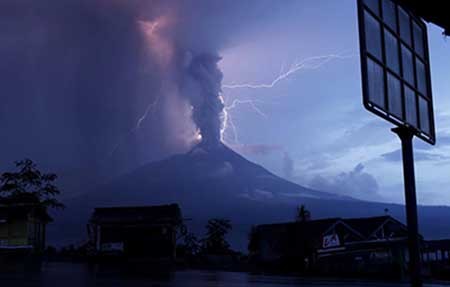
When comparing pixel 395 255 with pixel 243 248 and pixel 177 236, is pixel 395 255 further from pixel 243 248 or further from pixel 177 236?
pixel 243 248

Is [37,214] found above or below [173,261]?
above

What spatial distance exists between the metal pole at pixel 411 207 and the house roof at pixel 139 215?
38273 mm

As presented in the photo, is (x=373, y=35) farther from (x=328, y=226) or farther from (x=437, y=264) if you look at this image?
(x=328, y=226)

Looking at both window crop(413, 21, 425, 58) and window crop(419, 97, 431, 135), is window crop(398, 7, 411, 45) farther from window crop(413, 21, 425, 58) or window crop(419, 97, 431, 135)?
window crop(419, 97, 431, 135)

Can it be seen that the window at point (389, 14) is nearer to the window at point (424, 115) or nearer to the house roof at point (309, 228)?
the window at point (424, 115)

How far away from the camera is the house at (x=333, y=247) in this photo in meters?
41.6

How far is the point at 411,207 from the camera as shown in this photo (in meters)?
9.27

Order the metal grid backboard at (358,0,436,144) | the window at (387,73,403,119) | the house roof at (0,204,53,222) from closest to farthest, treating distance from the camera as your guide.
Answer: the metal grid backboard at (358,0,436,144) → the window at (387,73,403,119) → the house roof at (0,204,53,222)

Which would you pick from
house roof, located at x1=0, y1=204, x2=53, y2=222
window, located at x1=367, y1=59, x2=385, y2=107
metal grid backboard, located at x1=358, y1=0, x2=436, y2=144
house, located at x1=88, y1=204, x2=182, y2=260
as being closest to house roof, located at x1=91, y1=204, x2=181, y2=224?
house, located at x1=88, y1=204, x2=182, y2=260

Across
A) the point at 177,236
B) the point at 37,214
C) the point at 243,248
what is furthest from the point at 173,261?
the point at 243,248

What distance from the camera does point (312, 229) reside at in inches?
1935

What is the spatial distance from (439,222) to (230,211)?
7172 centimetres

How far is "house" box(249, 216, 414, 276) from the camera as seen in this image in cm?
4163

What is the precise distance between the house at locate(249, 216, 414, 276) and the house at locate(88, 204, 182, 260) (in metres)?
7.44
